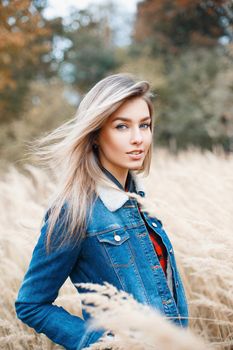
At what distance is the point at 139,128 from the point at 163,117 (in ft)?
48.7

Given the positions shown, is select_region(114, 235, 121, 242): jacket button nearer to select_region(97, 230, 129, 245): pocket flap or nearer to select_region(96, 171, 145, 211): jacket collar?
select_region(97, 230, 129, 245): pocket flap

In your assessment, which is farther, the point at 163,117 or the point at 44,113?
the point at 163,117

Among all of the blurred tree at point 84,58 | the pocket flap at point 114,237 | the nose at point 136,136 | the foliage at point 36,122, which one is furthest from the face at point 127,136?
the blurred tree at point 84,58

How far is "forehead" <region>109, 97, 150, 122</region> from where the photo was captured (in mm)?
1653

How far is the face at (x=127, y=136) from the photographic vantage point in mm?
1647

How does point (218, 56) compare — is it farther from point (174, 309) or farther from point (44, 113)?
point (174, 309)

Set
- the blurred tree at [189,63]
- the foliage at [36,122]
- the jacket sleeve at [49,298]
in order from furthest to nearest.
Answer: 1. the blurred tree at [189,63]
2. the foliage at [36,122]
3. the jacket sleeve at [49,298]

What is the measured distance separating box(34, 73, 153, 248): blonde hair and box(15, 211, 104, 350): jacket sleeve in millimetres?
66

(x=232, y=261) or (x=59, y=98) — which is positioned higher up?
(x=59, y=98)

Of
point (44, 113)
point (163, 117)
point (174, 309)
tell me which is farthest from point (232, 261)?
point (163, 117)

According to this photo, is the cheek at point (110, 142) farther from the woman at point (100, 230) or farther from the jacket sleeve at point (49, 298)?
the jacket sleeve at point (49, 298)

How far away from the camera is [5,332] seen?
2271 millimetres

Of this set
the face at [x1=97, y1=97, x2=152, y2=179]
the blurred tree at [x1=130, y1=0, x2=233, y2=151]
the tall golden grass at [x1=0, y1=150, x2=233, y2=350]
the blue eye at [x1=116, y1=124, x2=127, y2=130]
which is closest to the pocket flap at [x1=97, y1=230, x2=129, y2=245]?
the tall golden grass at [x1=0, y1=150, x2=233, y2=350]

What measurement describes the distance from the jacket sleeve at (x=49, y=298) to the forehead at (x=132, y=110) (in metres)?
0.51
